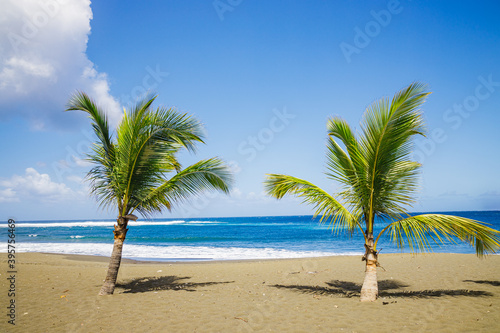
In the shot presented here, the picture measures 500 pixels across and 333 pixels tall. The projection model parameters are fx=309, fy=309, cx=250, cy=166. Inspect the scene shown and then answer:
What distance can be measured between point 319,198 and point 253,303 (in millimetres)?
2779

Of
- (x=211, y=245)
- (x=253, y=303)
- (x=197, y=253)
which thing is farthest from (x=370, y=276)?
(x=211, y=245)

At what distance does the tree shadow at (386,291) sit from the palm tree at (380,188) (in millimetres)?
1227

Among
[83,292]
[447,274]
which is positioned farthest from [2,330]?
[447,274]

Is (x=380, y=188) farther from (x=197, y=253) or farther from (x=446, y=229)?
(x=197, y=253)

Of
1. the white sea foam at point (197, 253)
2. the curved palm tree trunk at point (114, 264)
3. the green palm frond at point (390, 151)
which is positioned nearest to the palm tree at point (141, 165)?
the curved palm tree trunk at point (114, 264)

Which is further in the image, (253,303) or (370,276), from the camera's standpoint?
(253,303)

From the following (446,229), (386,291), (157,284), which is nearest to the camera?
(446,229)

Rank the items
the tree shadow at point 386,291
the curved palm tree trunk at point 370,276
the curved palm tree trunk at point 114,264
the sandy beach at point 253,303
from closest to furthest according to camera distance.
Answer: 1. the sandy beach at point 253,303
2. the curved palm tree trunk at point 370,276
3. the tree shadow at point 386,291
4. the curved palm tree trunk at point 114,264

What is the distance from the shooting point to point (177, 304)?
6.74 meters

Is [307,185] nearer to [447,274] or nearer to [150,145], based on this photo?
[150,145]

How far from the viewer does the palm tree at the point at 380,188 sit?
6.29 meters

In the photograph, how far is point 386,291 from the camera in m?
8.06

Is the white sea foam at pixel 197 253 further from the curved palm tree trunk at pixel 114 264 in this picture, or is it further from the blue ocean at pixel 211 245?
the curved palm tree trunk at pixel 114 264

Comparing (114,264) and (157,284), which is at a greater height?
(114,264)
